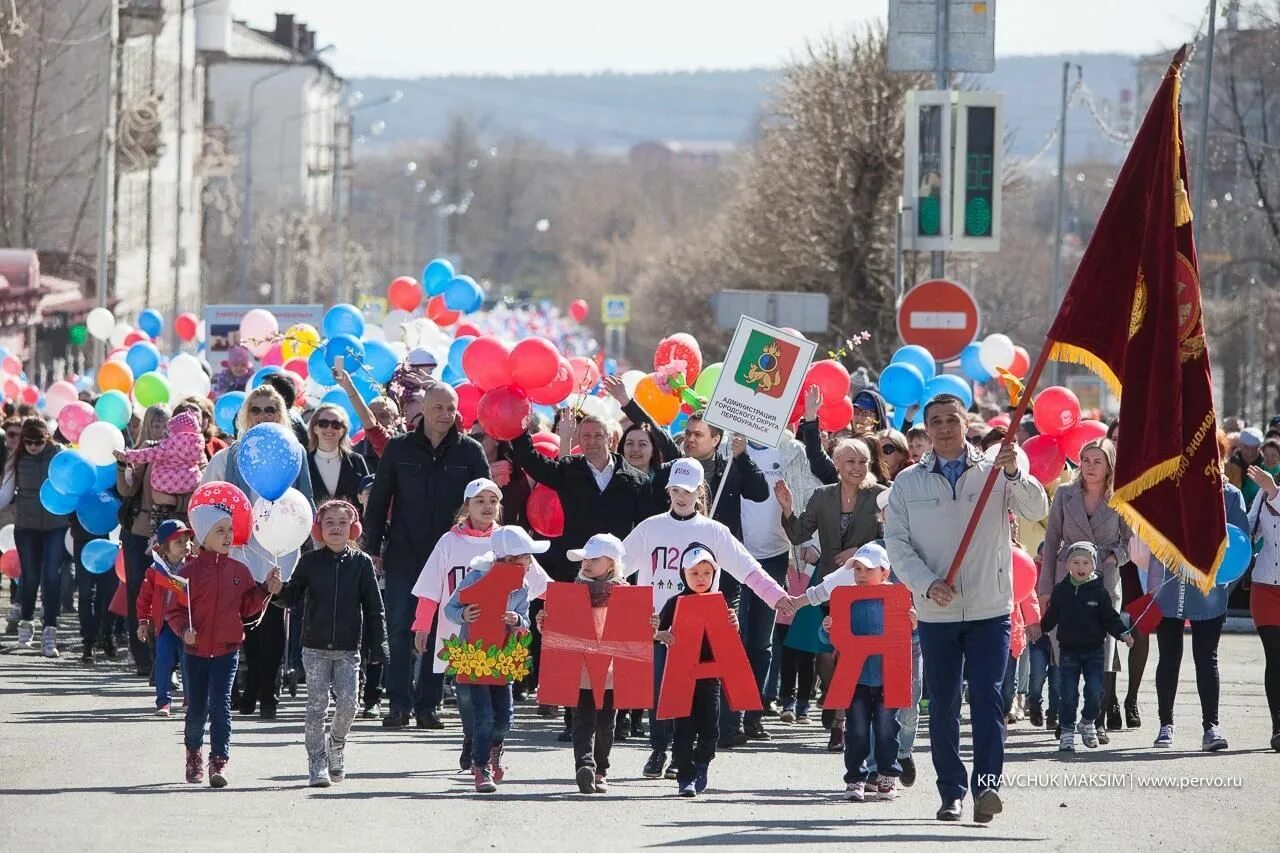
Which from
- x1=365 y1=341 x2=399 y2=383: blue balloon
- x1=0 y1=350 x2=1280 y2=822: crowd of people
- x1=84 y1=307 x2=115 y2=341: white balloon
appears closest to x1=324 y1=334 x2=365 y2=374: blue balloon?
x1=365 y1=341 x2=399 y2=383: blue balloon

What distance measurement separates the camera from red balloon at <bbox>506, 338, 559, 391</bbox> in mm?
15219

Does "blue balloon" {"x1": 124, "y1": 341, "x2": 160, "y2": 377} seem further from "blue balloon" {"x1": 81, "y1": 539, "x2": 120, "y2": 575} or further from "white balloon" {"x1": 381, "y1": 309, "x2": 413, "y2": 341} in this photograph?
"blue balloon" {"x1": 81, "y1": 539, "x2": 120, "y2": 575}

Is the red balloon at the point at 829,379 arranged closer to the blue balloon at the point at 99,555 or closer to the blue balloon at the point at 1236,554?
the blue balloon at the point at 1236,554

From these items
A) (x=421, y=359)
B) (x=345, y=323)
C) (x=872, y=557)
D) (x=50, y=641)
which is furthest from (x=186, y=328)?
(x=872, y=557)

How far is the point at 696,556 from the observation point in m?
12.0

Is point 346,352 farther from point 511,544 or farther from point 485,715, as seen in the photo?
point 485,715

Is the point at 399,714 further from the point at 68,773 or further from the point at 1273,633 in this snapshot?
the point at 1273,633

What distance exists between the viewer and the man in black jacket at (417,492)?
13867 millimetres

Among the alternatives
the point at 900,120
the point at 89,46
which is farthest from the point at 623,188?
the point at 900,120

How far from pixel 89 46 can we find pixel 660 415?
146ft

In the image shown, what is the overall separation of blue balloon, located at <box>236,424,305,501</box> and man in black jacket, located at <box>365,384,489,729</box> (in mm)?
522

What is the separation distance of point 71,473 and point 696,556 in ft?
24.0

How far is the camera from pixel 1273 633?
14273 mm

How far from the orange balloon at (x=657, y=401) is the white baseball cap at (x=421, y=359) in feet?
4.96
